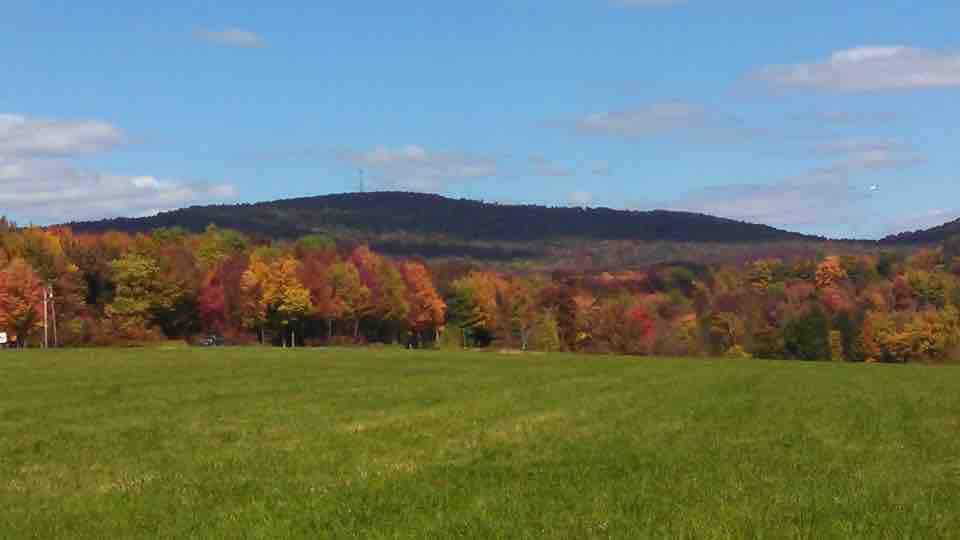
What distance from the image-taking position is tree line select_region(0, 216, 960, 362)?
13025 centimetres

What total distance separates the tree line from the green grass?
90.0 metres

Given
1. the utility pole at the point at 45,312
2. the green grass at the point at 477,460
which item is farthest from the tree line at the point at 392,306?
the green grass at the point at 477,460

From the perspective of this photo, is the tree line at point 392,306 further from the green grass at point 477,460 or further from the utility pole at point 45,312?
the green grass at point 477,460

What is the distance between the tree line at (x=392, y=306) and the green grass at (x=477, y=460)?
3545 inches

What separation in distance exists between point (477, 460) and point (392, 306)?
422ft

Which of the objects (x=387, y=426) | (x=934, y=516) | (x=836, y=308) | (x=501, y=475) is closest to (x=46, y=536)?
(x=501, y=475)

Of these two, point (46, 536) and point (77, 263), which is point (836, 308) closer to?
point (77, 263)

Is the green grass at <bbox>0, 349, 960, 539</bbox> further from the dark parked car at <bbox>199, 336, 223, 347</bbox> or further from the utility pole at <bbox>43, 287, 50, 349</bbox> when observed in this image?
the dark parked car at <bbox>199, 336, 223, 347</bbox>

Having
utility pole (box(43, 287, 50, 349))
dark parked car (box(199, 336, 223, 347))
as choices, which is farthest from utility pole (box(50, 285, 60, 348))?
dark parked car (box(199, 336, 223, 347))

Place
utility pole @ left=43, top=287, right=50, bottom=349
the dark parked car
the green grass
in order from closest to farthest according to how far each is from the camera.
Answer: the green grass → utility pole @ left=43, top=287, right=50, bottom=349 → the dark parked car

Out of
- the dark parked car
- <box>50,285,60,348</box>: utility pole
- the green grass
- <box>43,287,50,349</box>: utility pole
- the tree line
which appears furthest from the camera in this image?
the tree line

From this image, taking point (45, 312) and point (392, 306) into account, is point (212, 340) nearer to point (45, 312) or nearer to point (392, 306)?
point (45, 312)

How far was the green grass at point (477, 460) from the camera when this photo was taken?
13688 millimetres

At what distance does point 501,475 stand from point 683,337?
143 meters
